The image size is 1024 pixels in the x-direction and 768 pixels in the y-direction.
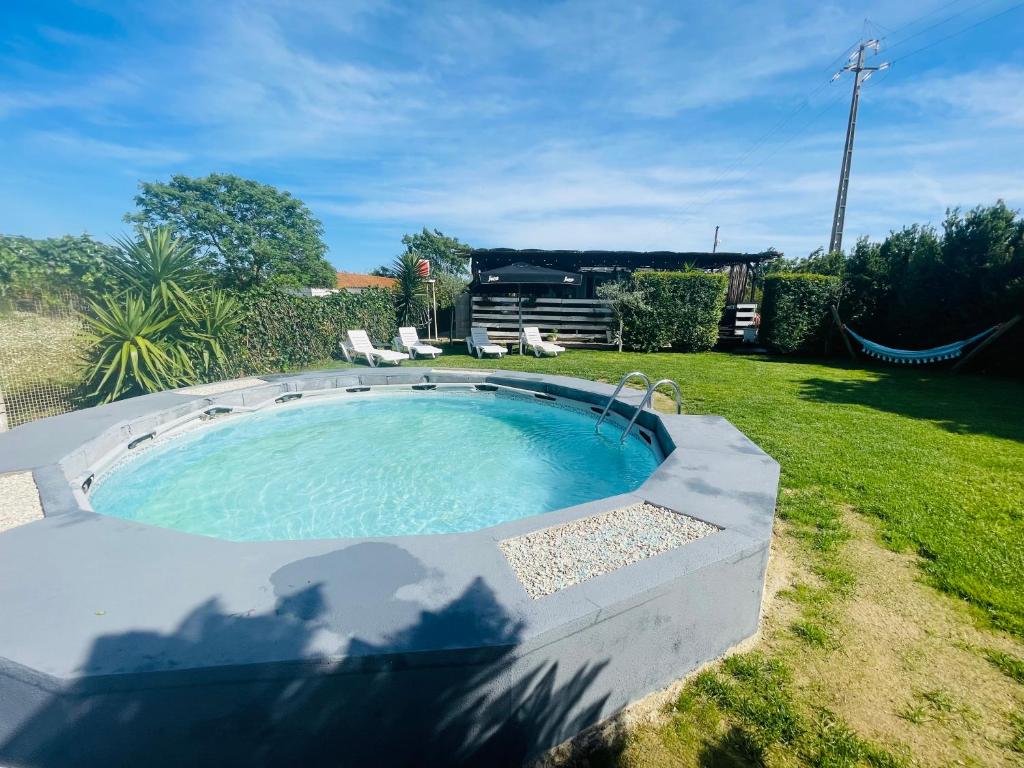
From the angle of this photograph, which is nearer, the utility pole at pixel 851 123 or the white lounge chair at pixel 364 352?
the white lounge chair at pixel 364 352

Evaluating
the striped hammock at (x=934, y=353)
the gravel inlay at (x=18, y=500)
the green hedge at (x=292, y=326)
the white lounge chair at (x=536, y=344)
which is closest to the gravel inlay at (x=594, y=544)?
the gravel inlay at (x=18, y=500)

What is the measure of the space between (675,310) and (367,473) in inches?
483

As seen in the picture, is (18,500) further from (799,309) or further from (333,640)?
(799,309)

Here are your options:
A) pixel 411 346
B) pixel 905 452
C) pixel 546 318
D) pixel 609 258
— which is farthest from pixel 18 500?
pixel 609 258

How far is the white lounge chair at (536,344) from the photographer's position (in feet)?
42.7

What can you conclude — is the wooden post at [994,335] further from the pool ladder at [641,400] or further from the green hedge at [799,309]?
the pool ladder at [641,400]

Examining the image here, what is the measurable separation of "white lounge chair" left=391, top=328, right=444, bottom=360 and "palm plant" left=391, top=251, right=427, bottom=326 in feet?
8.30

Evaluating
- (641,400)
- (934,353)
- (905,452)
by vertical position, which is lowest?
(905,452)

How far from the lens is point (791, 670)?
2.27m

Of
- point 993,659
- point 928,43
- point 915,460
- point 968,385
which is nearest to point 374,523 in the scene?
point 993,659

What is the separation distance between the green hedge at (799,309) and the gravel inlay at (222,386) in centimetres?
1491

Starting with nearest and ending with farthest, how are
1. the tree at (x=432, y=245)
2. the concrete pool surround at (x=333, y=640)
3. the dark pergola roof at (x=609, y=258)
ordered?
the concrete pool surround at (x=333, y=640)
the dark pergola roof at (x=609, y=258)
the tree at (x=432, y=245)

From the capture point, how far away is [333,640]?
1.74 meters

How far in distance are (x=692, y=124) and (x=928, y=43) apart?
13.7 meters
